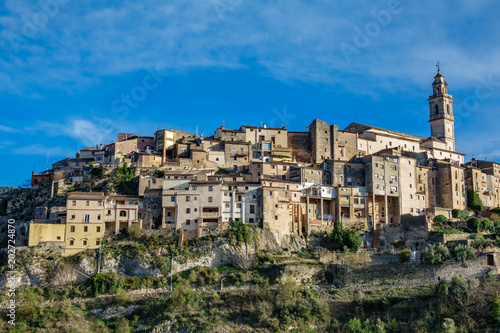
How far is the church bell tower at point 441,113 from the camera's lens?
304 ft

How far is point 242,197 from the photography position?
216ft

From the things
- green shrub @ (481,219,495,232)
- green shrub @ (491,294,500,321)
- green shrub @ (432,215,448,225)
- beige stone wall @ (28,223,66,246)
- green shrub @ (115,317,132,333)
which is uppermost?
green shrub @ (432,215,448,225)

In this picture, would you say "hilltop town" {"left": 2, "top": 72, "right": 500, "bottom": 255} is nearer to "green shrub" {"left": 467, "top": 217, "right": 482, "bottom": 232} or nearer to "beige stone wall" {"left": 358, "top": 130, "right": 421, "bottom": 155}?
"beige stone wall" {"left": 358, "top": 130, "right": 421, "bottom": 155}

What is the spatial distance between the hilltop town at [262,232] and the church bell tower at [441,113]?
4.87 metres

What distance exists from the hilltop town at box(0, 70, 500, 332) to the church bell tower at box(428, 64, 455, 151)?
4.87 meters

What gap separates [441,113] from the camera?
3698 inches

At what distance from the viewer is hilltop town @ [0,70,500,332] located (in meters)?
52.9

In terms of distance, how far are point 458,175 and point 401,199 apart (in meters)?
9.60

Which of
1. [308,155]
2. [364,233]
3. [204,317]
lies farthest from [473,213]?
[204,317]

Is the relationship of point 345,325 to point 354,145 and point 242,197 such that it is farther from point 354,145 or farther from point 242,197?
point 354,145

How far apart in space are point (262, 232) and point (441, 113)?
1711 inches

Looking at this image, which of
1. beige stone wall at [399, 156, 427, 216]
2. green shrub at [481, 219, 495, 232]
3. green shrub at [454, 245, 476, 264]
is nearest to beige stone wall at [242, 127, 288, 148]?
beige stone wall at [399, 156, 427, 216]

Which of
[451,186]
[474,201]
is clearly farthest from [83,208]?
[474,201]

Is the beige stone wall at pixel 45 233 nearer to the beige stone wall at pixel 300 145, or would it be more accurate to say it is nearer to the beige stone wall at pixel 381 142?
the beige stone wall at pixel 300 145
